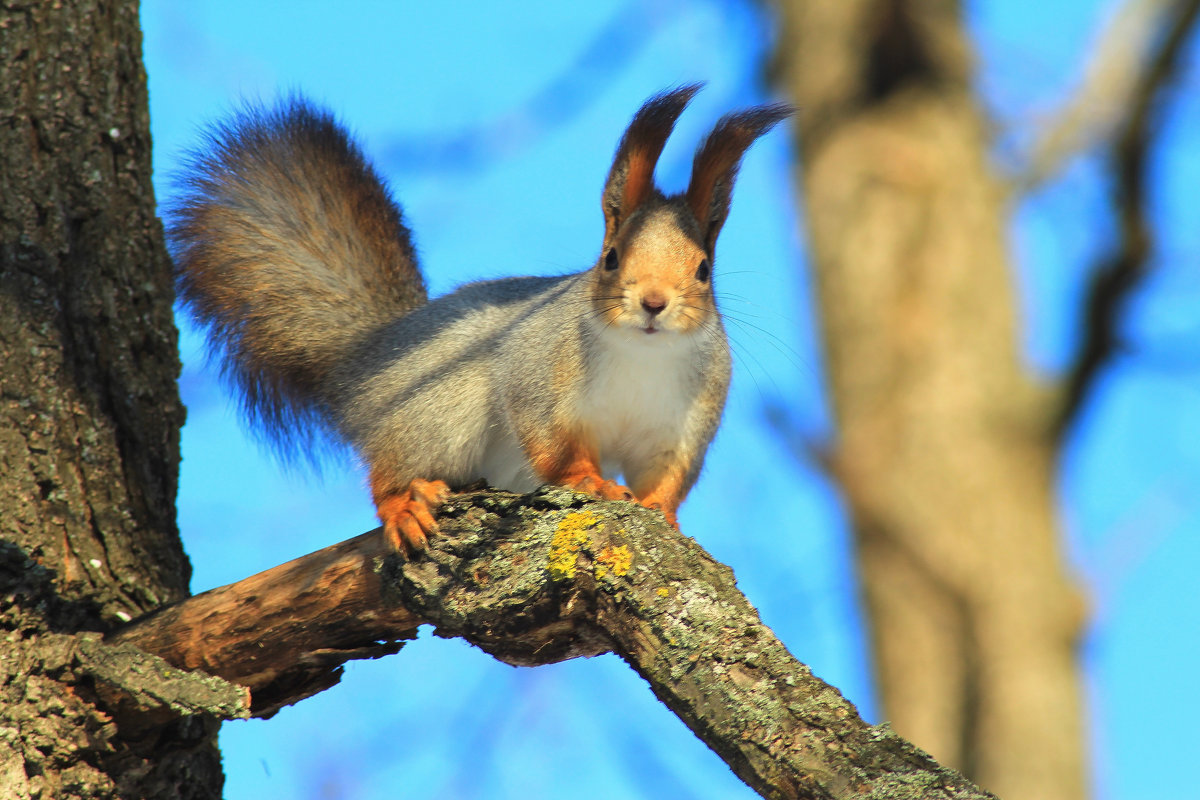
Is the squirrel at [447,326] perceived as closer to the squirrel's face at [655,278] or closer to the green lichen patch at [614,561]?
the squirrel's face at [655,278]

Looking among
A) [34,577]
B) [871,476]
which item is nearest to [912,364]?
[871,476]

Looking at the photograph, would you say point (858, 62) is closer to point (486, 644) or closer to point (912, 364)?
point (912, 364)

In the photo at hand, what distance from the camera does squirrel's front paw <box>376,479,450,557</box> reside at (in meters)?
1.88

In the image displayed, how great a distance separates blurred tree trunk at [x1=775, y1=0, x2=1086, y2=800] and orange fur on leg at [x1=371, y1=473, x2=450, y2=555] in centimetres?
187

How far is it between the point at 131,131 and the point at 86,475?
1.94ft

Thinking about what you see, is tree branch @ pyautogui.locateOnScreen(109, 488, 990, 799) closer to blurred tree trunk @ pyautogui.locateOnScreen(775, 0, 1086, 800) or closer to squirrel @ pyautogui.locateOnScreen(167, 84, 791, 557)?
squirrel @ pyautogui.locateOnScreen(167, 84, 791, 557)

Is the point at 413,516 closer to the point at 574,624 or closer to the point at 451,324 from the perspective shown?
the point at 574,624

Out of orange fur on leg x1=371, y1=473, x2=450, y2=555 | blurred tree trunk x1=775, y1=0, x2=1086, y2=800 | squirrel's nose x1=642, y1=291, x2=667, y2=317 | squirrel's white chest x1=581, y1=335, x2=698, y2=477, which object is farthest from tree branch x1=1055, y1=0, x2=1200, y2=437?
orange fur on leg x1=371, y1=473, x2=450, y2=555

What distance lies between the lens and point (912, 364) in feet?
12.6

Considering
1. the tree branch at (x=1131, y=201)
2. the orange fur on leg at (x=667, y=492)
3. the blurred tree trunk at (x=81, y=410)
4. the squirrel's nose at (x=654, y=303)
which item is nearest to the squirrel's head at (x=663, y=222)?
the squirrel's nose at (x=654, y=303)

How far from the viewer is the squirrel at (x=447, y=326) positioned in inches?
85.8

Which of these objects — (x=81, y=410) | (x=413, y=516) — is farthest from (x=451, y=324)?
(x=81, y=410)

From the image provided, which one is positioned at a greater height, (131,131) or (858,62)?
(858,62)

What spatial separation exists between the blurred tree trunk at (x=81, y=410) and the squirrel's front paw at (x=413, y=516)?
0.39 m
